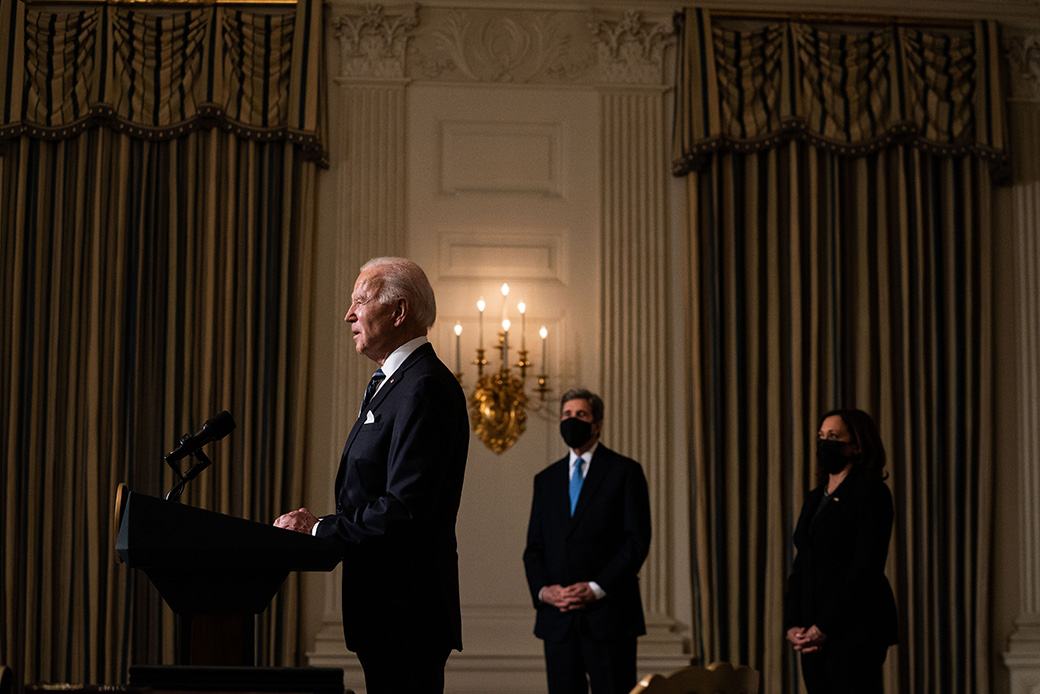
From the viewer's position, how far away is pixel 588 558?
4656mm

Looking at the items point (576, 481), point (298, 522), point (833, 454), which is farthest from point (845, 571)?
point (298, 522)

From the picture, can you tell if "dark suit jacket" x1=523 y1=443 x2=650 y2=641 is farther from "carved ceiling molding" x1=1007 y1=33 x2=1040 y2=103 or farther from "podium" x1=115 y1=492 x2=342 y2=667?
"carved ceiling molding" x1=1007 y1=33 x2=1040 y2=103

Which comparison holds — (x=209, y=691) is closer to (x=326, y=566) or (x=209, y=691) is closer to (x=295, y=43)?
(x=326, y=566)


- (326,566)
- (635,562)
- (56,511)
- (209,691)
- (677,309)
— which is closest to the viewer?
(209,691)

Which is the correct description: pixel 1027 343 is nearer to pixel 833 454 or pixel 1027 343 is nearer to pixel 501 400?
pixel 833 454

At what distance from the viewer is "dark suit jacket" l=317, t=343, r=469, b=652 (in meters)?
2.48

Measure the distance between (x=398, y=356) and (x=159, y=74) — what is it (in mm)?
4063

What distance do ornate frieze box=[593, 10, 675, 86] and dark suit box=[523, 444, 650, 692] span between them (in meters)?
2.51

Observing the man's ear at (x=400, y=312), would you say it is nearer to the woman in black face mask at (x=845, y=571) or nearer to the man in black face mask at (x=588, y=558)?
the man in black face mask at (x=588, y=558)

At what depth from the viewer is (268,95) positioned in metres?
6.12

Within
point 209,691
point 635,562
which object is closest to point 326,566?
point 209,691

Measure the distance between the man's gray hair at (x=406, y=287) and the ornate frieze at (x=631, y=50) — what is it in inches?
153

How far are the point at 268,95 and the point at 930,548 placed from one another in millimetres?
4418

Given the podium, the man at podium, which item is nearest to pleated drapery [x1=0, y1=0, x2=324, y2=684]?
the man at podium
